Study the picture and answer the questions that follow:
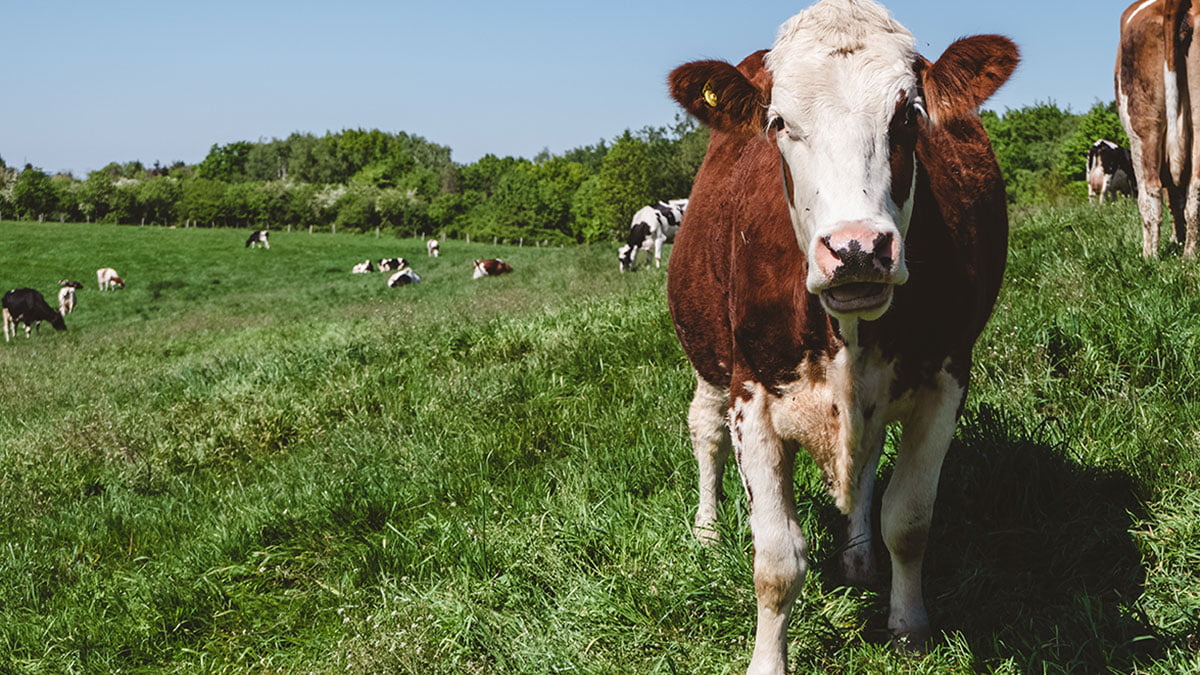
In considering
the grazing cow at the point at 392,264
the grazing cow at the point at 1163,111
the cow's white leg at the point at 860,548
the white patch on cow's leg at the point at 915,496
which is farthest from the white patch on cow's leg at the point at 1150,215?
the grazing cow at the point at 392,264

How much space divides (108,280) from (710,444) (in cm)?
3877

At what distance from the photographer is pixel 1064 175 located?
1924 inches

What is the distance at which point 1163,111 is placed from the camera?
18.2 ft

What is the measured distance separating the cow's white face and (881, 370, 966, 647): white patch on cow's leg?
68 cm

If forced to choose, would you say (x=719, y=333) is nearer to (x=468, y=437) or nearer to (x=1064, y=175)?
(x=468, y=437)

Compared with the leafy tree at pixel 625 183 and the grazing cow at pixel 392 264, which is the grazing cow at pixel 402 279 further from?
the leafy tree at pixel 625 183

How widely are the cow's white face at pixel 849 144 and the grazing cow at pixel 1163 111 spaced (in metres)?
3.93

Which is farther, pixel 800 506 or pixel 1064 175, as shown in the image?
pixel 1064 175

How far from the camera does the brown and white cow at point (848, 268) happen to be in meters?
2.27

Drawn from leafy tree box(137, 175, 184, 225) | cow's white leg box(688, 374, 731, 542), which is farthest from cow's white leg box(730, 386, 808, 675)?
leafy tree box(137, 175, 184, 225)

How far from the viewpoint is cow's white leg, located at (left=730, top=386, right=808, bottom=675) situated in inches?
107

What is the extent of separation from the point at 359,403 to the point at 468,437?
162cm

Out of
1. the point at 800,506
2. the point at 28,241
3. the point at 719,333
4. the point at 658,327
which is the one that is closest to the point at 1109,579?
the point at 800,506

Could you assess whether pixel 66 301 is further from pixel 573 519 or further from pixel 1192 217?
pixel 1192 217
